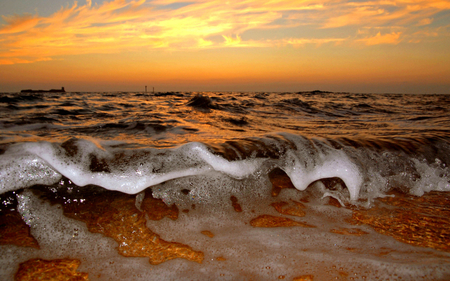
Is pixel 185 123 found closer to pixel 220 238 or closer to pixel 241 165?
pixel 241 165

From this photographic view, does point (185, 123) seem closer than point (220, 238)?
No

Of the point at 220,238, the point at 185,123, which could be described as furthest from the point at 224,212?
the point at 185,123

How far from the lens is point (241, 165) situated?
2258 mm

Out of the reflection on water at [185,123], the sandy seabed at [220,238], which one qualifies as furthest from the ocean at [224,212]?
the reflection on water at [185,123]

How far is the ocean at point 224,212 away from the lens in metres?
1.26

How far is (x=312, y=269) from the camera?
→ 4.04ft

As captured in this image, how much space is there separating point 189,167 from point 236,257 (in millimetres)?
982

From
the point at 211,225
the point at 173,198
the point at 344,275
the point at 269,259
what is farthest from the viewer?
the point at 173,198

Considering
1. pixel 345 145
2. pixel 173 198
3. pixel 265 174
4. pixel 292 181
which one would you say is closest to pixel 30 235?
pixel 173 198

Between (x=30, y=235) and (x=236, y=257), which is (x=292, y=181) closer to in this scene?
(x=236, y=257)

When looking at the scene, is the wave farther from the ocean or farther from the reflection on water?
the reflection on water

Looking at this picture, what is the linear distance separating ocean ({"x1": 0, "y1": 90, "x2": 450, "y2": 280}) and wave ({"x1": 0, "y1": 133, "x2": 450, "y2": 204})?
0.04 feet

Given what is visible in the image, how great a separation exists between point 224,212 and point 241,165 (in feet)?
1.90

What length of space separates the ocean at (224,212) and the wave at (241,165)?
11 millimetres
